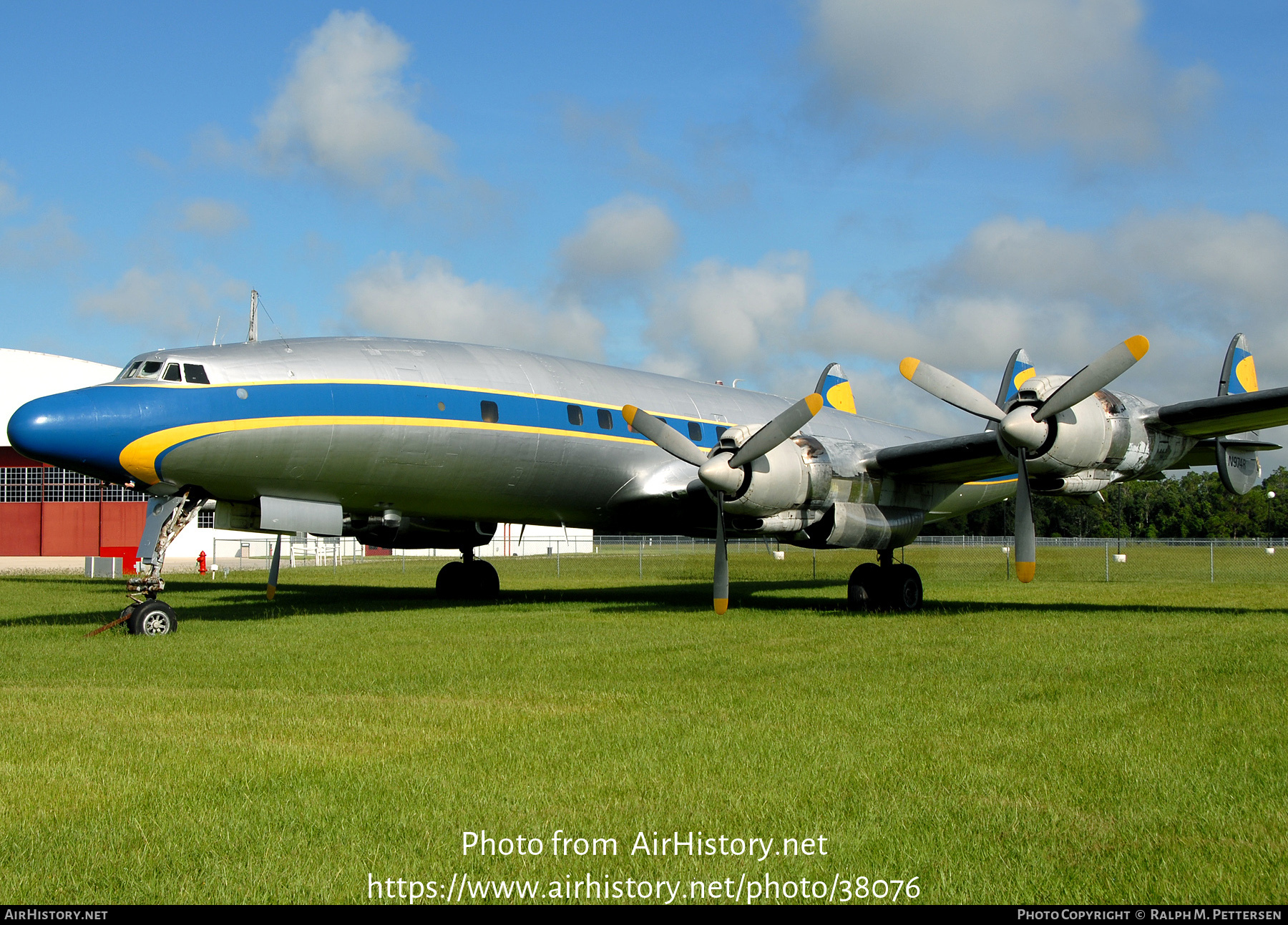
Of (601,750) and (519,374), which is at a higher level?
(519,374)

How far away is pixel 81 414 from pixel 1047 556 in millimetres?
45333

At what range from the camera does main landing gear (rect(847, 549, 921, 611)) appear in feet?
57.2

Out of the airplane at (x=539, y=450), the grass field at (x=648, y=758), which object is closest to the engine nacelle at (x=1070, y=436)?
the airplane at (x=539, y=450)

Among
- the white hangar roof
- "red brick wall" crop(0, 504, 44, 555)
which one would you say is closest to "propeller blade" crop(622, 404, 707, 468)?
the white hangar roof

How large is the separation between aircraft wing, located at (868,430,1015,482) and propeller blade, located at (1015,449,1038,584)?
961 mm

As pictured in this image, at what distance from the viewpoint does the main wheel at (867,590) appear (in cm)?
1748

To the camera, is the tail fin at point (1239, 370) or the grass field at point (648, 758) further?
the tail fin at point (1239, 370)

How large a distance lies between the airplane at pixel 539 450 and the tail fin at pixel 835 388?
269 inches

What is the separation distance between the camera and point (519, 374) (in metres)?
16.6

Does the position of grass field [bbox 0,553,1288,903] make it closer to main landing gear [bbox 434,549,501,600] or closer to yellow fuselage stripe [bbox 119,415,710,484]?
yellow fuselage stripe [bbox 119,415,710,484]

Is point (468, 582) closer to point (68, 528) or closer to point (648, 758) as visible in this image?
point (648, 758)

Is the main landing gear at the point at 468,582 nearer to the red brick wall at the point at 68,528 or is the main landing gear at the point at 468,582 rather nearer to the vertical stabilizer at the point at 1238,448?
the vertical stabilizer at the point at 1238,448

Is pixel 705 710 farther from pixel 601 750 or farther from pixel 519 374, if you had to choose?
pixel 519 374
